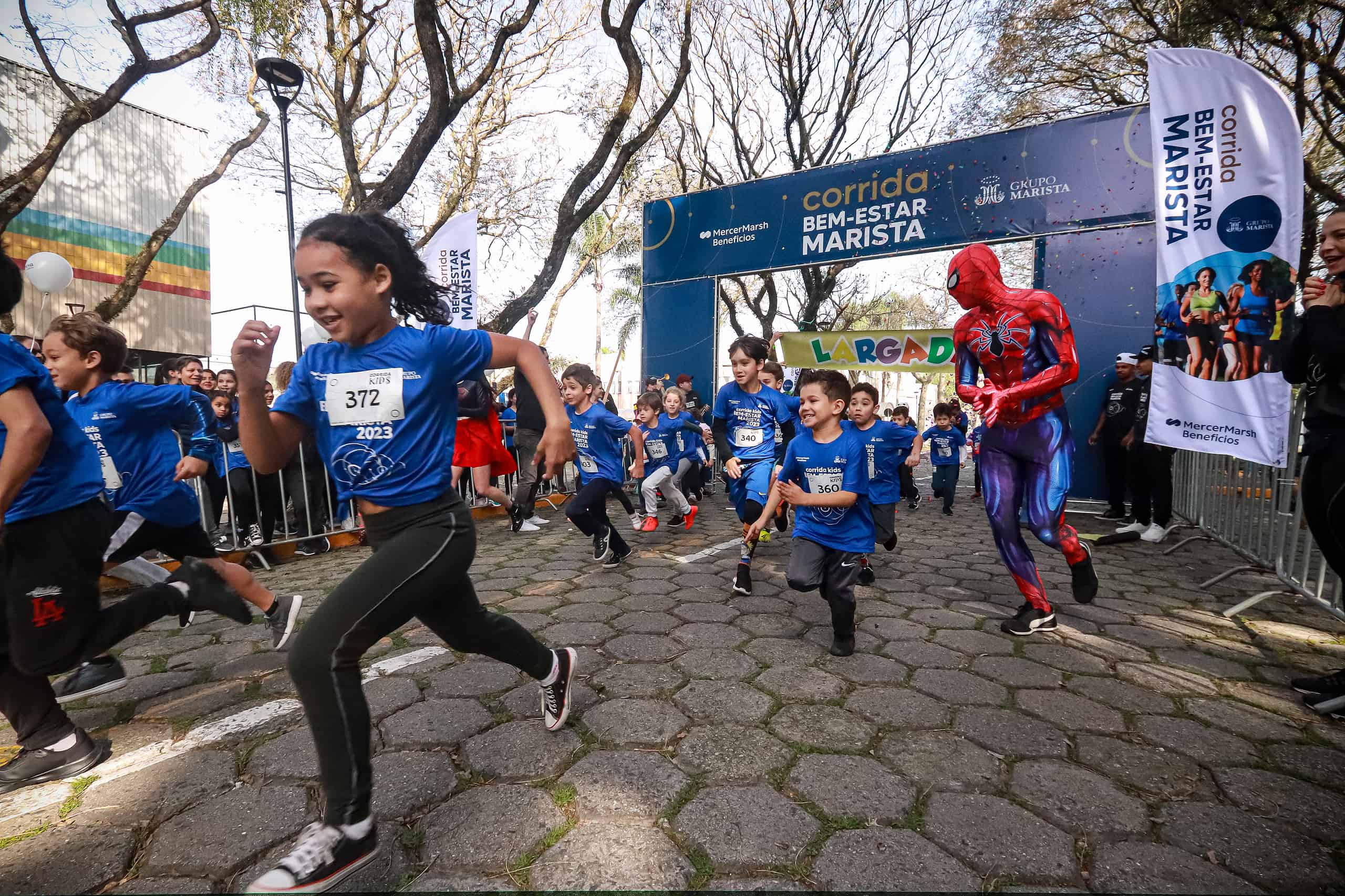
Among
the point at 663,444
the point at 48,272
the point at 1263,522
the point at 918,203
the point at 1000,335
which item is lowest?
the point at 1263,522

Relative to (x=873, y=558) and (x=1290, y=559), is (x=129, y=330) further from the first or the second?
(x=1290, y=559)

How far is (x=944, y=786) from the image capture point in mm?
2160

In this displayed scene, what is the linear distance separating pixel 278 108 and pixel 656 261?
20.2 ft

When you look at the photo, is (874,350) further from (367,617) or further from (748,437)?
(367,617)

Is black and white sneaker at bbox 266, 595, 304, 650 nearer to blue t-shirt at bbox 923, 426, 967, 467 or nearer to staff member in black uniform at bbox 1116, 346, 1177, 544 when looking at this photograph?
staff member in black uniform at bbox 1116, 346, 1177, 544

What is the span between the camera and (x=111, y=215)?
17.1 m

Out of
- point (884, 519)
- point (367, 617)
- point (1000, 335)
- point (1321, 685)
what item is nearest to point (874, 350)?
point (884, 519)

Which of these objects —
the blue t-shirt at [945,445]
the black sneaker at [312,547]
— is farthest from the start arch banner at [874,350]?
the black sneaker at [312,547]

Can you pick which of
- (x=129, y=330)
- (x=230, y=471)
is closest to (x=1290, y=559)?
(x=230, y=471)

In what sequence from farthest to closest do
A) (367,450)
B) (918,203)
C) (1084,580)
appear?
(918,203), (1084,580), (367,450)

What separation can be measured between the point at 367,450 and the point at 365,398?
0.16 m

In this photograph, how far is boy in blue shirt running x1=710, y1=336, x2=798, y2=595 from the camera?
525 centimetres

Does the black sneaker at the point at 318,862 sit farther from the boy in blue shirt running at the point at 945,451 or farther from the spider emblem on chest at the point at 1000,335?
the boy in blue shirt running at the point at 945,451

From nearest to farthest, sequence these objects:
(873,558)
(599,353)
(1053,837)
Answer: (1053,837) → (873,558) → (599,353)
